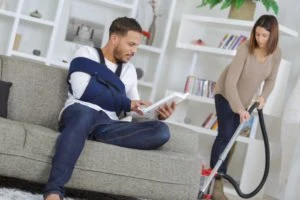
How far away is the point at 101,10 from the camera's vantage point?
5.39 metres

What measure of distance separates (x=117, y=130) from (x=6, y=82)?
73 centimetres

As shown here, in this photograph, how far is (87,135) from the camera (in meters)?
2.82

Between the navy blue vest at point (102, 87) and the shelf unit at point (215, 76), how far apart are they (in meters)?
1.78

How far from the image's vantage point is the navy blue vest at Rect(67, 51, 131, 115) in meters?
3.00

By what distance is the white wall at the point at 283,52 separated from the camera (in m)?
4.95

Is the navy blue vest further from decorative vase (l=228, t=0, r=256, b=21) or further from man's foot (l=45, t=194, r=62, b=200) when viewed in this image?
decorative vase (l=228, t=0, r=256, b=21)

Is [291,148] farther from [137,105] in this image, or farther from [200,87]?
[137,105]

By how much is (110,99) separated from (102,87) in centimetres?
8

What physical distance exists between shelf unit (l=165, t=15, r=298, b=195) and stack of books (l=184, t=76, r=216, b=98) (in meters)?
0.08

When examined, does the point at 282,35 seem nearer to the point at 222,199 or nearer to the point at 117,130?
the point at 222,199

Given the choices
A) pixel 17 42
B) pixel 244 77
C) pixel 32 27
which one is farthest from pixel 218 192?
pixel 32 27

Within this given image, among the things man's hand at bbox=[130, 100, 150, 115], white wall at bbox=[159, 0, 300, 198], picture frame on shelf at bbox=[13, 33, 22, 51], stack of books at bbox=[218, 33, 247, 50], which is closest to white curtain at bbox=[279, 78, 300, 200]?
white wall at bbox=[159, 0, 300, 198]

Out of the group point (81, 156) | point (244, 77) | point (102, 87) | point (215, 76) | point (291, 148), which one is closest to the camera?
point (81, 156)

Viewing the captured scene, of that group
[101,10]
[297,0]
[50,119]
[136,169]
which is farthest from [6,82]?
[297,0]
